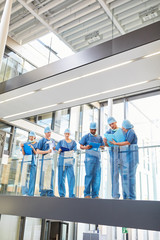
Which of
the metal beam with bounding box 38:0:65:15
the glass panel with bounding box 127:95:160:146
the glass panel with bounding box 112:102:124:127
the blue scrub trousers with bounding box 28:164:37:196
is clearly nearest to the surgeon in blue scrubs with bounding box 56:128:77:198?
the blue scrub trousers with bounding box 28:164:37:196

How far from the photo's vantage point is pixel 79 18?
8734 mm

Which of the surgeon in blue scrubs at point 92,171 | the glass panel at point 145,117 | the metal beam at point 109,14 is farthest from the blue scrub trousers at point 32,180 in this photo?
the glass panel at point 145,117

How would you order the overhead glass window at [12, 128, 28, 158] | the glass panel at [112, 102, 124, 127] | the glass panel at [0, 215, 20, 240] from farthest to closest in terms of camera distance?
the glass panel at [112, 102, 124, 127] → the overhead glass window at [12, 128, 28, 158] → the glass panel at [0, 215, 20, 240]

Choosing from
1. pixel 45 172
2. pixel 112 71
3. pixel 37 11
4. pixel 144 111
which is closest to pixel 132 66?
pixel 112 71

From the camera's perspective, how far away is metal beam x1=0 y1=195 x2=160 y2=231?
3.89 meters

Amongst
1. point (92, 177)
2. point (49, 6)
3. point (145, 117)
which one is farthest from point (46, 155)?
point (145, 117)

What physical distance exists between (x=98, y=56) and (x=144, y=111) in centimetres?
846

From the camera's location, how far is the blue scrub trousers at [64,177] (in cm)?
513

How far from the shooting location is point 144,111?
42.9 ft

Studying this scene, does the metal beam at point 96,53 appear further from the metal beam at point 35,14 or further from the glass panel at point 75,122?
the glass panel at point 75,122

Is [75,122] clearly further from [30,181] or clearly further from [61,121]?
[30,181]

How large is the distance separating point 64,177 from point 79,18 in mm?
5912

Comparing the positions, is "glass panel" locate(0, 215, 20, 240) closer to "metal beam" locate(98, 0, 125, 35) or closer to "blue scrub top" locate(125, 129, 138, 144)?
"blue scrub top" locate(125, 129, 138, 144)

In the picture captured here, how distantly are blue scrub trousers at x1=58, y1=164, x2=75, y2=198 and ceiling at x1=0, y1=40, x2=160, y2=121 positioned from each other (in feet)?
7.10
